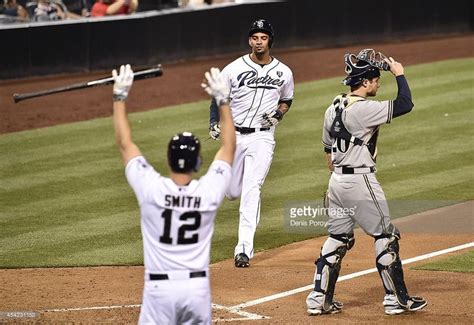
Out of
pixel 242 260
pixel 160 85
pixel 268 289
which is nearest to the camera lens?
pixel 268 289

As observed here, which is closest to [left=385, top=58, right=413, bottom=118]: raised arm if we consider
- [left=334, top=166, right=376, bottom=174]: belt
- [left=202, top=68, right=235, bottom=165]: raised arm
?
[left=334, top=166, right=376, bottom=174]: belt

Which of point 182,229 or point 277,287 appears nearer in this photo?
point 182,229

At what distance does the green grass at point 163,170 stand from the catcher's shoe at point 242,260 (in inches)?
19.5

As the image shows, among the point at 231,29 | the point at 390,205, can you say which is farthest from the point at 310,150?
the point at 231,29

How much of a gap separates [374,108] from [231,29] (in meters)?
16.8

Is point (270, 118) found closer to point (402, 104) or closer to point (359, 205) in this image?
point (359, 205)

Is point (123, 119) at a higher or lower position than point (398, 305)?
higher

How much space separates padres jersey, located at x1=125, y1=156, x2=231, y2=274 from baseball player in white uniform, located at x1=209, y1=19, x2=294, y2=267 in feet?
13.5

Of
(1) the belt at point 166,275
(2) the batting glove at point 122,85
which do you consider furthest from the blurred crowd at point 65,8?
(1) the belt at point 166,275

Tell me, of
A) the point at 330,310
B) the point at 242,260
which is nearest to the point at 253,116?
the point at 242,260

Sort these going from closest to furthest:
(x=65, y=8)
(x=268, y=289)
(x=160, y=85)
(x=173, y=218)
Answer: (x=173, y=218), (x=268, y=289), (x=160, y=85), (x=65, y=8)

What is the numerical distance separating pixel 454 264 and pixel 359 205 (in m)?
2.07

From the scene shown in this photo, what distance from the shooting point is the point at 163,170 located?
15031 millimetres

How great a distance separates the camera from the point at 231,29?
82.8 feet
